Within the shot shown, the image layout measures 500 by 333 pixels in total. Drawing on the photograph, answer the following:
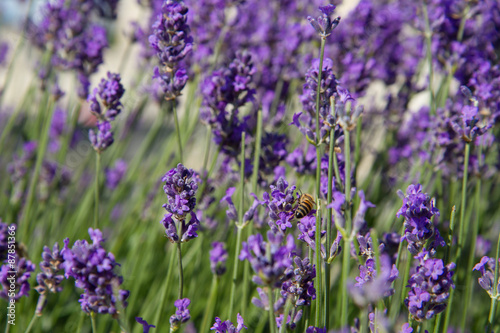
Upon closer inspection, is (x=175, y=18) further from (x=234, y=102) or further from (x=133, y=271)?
(x=133, y=271)

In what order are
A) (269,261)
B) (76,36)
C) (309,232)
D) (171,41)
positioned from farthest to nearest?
1. (76,36)
2. (171,41)
3. (309,232)
4. (269,261)

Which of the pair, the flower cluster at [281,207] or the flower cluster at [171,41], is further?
the flower cluster at [171,41]

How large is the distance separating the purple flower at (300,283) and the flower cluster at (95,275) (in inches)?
15.5

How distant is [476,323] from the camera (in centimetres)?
202

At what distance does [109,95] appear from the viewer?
4.68ft

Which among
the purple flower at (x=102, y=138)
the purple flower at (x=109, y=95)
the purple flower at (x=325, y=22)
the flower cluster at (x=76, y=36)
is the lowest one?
the purple flower at (x=102, y=138)

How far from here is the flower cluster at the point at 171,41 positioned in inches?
52.5

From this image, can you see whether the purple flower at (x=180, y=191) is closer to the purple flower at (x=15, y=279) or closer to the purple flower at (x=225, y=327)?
the purple flower at (x=225, y=327)

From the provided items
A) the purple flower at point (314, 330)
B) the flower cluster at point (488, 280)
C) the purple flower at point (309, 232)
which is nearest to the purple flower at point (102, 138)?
the purple flower at point (309, 232)

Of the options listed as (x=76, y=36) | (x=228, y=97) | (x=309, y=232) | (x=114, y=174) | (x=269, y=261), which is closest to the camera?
(x=269, y=261)

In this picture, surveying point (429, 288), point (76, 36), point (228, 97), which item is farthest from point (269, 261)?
point (76, 36)

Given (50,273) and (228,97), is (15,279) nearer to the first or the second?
(50,273)

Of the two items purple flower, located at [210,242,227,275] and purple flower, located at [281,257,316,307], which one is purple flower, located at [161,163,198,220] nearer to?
purple flower, located at [281,257,316,307]

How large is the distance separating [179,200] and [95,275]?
0.85 feet
